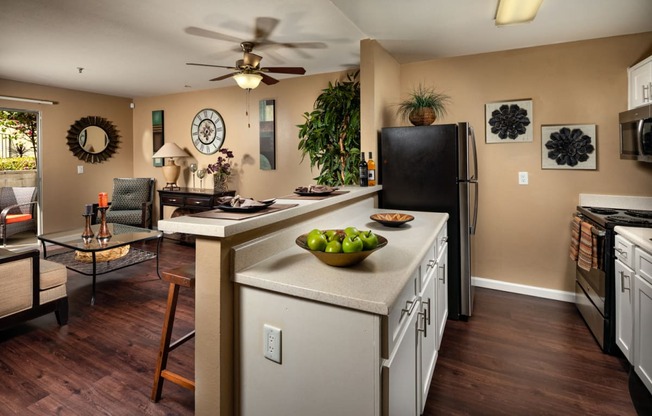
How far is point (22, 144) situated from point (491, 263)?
7281 millimetres

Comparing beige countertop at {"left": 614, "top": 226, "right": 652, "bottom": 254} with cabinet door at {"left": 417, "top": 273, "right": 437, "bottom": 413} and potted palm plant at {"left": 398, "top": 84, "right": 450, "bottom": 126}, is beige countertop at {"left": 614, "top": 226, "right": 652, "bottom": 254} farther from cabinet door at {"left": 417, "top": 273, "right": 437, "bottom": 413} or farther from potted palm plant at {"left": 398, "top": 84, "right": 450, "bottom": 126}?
potted palm plant at {"left": 398, "top": 84, "right": 450, "bottom": 126}

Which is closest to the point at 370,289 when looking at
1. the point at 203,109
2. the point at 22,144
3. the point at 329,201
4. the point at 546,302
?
the point at 329,201

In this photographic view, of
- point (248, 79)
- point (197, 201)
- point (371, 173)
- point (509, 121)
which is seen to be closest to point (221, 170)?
point (197, 201)

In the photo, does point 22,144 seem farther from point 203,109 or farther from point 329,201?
point 329,201

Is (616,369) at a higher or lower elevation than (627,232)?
lower

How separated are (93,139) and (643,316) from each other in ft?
22.9

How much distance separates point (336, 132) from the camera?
13.2 feet

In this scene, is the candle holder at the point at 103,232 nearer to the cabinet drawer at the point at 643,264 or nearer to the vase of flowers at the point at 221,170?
the vase of flowers at the point at 221,170

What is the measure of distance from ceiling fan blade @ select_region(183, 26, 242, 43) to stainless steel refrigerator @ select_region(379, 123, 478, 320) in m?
1.69

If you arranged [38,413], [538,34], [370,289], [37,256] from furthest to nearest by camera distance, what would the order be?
[538,34] < [37,256] < [38,413] < [370,289]

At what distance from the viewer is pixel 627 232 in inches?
83.3

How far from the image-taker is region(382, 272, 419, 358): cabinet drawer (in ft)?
3.73

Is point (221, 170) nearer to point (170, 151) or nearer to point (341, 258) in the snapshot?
point (170, 151)

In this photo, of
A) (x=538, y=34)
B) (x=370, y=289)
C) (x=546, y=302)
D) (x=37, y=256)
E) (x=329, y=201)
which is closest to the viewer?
(x=370, y=289)
